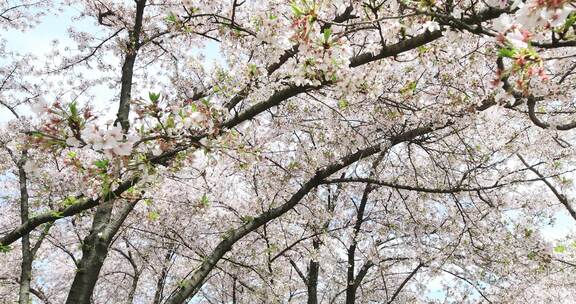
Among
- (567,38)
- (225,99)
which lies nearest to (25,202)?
(225,99)

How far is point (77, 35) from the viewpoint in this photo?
9227mm

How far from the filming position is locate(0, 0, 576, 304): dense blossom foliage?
9.78 feet

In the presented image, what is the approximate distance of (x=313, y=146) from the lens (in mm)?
9289

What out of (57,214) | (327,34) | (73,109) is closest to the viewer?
(73,109)

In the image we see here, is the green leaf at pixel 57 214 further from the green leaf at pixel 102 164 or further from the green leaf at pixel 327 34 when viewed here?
the green leaf at pixel 327 34

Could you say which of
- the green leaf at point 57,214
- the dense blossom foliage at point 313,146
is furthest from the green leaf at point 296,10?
the green leaf at point 57,214

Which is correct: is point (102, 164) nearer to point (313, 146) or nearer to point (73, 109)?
point (73, 109)

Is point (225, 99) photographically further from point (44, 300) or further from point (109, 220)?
point (44, 300)

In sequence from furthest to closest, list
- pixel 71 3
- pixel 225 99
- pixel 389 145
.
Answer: pixel 71 3
pixel 389 145
pixel 225 99

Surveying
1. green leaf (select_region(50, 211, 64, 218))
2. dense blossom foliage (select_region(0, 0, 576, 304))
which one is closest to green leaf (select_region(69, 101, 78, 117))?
dense blossom foliage (select_region(0, 0, 576, 304))

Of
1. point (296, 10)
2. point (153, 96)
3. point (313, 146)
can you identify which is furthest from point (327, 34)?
point (313, 146)

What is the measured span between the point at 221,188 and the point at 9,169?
5400 millimetres

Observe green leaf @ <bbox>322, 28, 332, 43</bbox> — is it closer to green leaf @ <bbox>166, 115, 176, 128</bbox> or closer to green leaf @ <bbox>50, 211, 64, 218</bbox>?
green leaf @ <bbox>166, 115, 176, 128</bbox>

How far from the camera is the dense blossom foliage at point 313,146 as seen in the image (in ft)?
9.78
